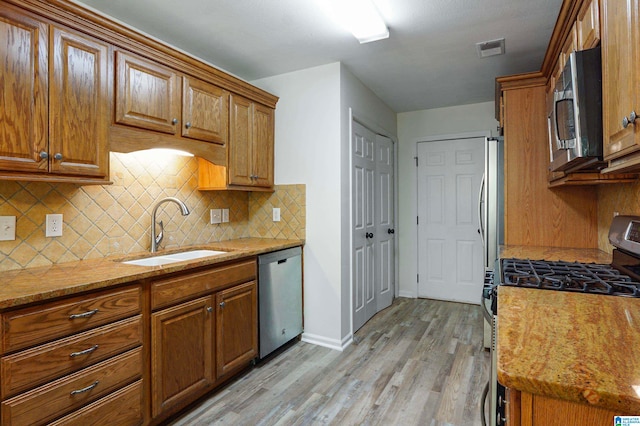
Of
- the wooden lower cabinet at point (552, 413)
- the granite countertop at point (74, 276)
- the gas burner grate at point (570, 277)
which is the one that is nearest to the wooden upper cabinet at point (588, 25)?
the gas burner grate at point (570, 277)

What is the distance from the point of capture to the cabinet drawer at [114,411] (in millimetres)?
1521

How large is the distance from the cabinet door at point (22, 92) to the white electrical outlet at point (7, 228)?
0.37m

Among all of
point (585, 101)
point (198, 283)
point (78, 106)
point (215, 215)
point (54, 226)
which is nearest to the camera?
point (585, 101)

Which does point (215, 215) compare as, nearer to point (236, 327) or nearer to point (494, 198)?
point (236, 327)

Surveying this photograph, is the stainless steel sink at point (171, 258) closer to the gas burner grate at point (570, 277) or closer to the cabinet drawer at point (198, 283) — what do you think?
the cabinet drawer at point (198, 283)

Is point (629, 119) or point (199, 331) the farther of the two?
point (199, 331)

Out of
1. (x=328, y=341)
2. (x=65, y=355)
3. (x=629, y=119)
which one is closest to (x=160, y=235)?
(x=65, y=355)

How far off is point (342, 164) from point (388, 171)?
138 cm

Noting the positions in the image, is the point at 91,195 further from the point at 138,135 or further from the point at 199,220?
the point at 199,220

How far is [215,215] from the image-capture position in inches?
121

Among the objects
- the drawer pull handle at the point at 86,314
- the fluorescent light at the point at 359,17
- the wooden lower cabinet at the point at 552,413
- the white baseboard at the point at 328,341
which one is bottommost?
the white baseboard at the point at 328,341

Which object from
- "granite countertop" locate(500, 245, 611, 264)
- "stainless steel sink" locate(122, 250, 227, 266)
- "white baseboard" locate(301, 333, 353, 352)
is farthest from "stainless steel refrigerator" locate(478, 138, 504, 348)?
"stainless steel sink" locate(122, 250, 227, 266)

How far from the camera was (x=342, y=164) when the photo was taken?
9.98 feet

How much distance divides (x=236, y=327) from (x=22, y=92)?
1.73 meters
